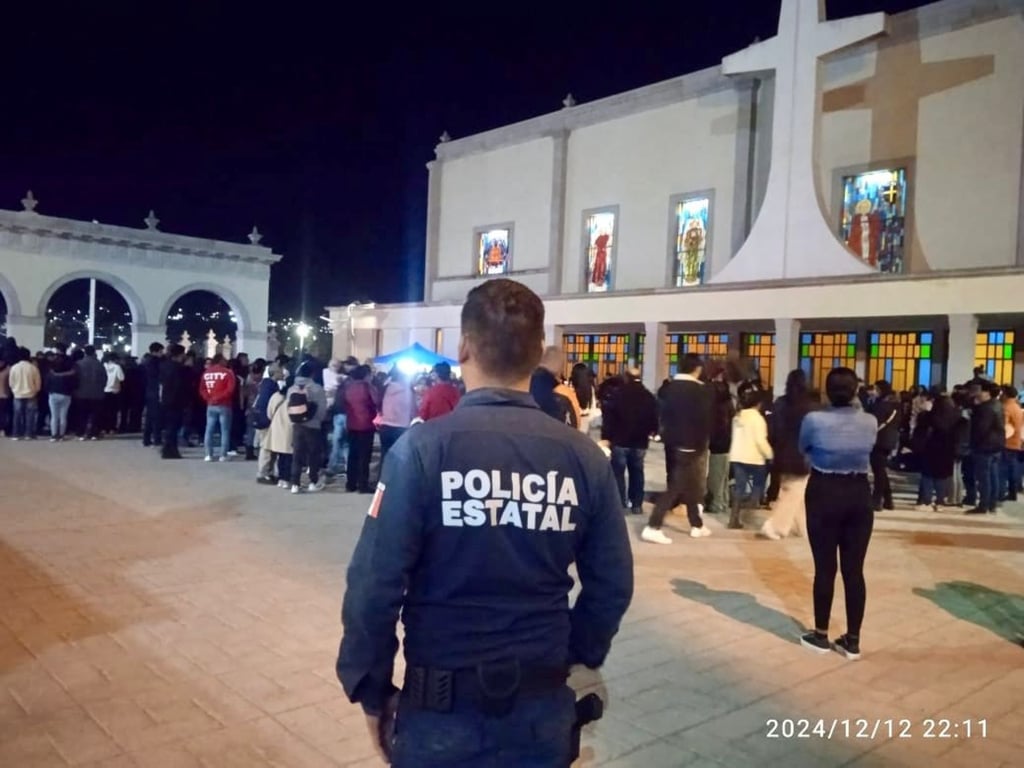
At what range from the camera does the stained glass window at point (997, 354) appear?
60.2 ft

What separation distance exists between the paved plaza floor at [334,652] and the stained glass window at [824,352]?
1342 cm

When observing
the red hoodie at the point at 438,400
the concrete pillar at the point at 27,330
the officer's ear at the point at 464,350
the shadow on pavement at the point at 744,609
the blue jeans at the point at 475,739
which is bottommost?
the shadow on pavement at the point at 744,609

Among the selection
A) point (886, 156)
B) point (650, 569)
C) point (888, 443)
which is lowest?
point (650, 569)

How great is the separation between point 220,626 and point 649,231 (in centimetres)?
2322

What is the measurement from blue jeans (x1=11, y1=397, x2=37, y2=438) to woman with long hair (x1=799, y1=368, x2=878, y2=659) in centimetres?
1480

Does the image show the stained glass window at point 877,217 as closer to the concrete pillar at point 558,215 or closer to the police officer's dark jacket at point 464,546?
the concrete pillar at point 558,215

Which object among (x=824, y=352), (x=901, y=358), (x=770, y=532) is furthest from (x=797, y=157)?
(x=770, y=532)

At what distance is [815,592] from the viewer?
5.32m

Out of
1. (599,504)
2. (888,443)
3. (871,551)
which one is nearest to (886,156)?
(888,443)

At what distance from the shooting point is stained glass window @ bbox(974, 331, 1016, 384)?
60.2 feet

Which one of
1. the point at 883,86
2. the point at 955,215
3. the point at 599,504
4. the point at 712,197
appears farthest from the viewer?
the point at 712,197

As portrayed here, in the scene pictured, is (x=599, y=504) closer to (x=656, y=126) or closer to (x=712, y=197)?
(x=712, y=197)

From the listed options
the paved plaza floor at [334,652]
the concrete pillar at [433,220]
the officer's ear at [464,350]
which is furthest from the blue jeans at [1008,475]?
the concrete pillar at [433,220]

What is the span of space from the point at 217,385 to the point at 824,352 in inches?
643
